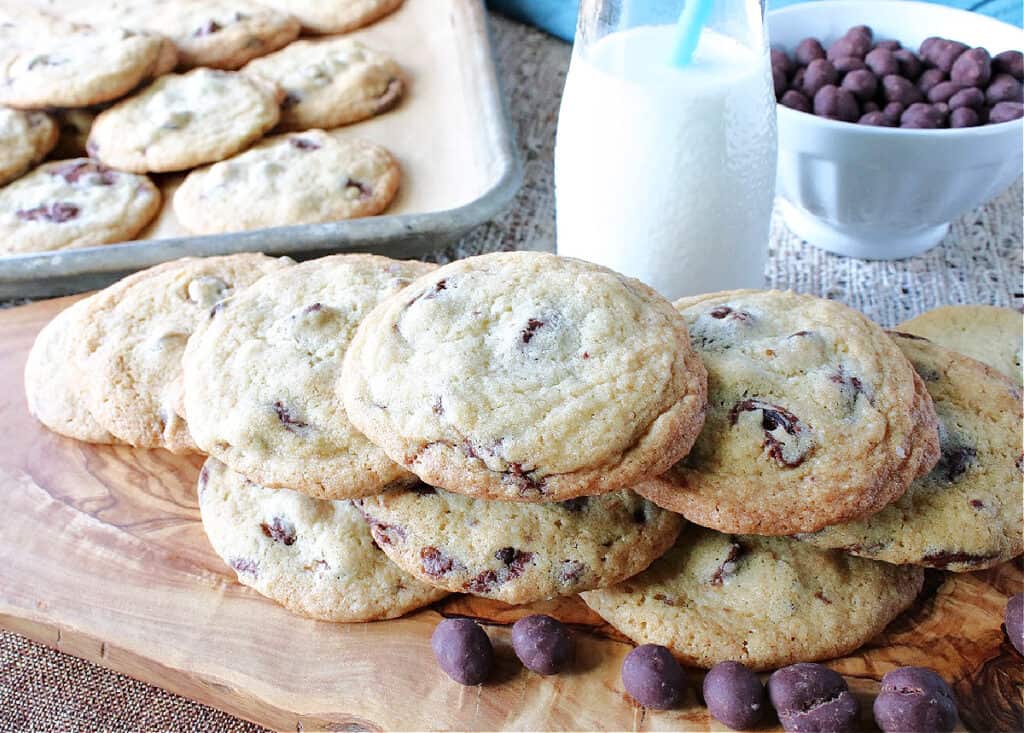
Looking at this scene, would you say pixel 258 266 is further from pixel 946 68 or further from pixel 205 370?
pixel 946 68

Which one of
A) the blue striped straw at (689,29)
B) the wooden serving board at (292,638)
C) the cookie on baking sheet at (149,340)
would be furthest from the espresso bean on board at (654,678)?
the blue striped straw at (689,29)

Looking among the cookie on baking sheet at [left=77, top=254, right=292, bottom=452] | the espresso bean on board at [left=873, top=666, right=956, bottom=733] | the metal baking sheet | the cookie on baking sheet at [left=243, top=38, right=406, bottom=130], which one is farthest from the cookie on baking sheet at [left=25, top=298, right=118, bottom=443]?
the espresso bean on board at [left=873, top=666, right=956, bottom=733]

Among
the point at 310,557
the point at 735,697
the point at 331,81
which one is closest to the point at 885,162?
the point at 735,697

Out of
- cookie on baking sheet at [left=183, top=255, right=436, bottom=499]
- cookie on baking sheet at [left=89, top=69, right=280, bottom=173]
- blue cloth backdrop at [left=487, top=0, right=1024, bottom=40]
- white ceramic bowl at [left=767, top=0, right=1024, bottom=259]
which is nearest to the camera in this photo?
cookie on baking sheet at [left=183, top=255, right=436, bottom=499]

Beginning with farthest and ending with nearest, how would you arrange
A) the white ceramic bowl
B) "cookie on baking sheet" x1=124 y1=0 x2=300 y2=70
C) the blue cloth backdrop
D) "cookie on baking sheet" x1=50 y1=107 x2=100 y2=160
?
the blue cloth backdrop < "cookie on baking sheet" x1=124 y1=0 x2=300 y2=70 < "cookie on baking sheet" x1=50 y1=107 x2=100 y2=160 < the white ceramic bowl

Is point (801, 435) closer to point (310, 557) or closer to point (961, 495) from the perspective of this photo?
point (961, 495)

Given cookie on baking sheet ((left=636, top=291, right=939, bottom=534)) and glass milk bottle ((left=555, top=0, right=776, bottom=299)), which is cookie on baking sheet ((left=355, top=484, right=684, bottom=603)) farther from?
glass milk bottle ((left=555, top=0, right=776, bottom=299))
